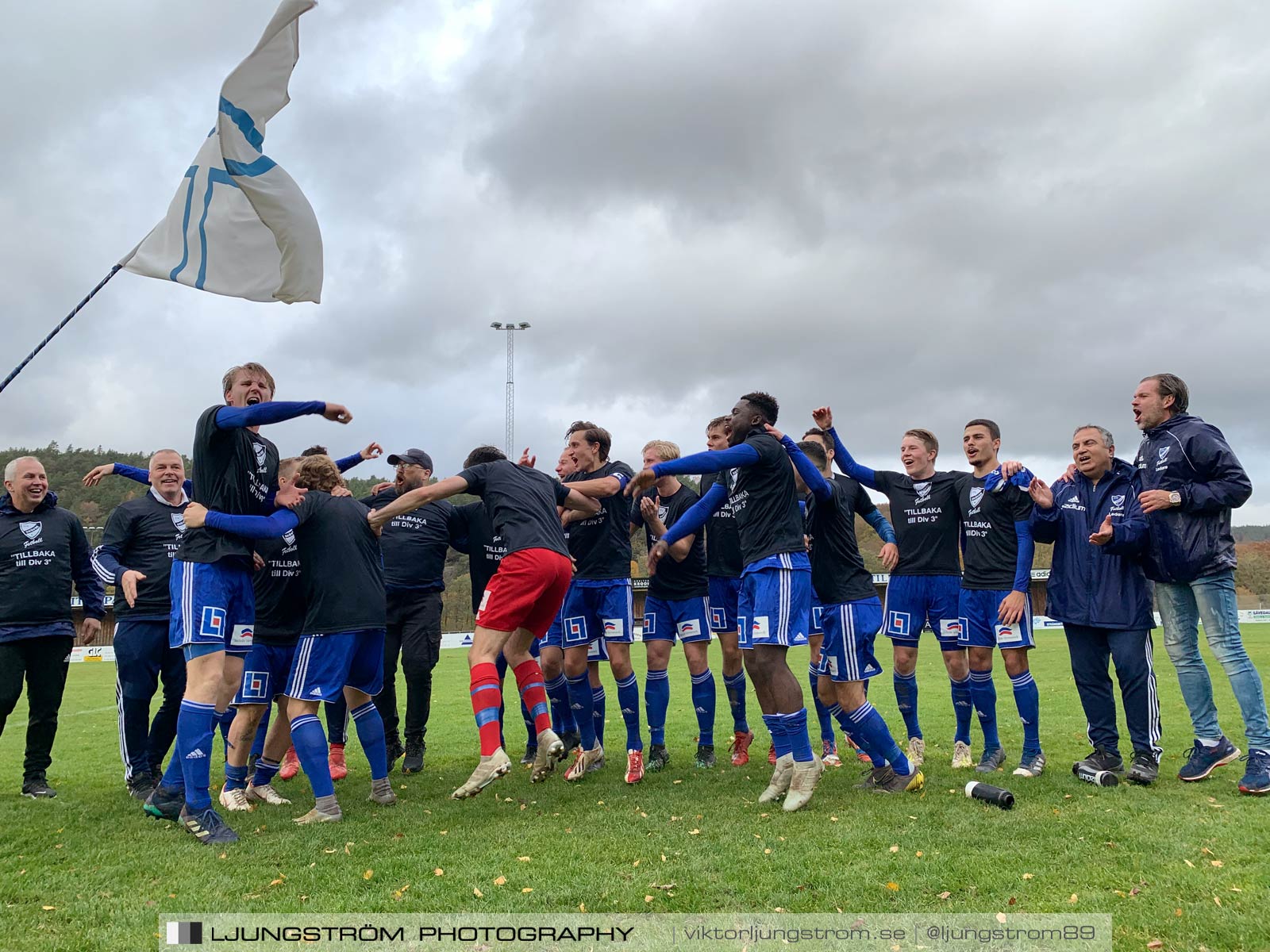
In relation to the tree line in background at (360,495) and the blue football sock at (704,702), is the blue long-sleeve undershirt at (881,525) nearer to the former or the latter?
the blue football sock at (704,702)

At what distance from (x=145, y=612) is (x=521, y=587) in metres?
3.53

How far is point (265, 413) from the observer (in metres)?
5.68

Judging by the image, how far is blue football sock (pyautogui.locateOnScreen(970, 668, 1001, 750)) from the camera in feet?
24.0

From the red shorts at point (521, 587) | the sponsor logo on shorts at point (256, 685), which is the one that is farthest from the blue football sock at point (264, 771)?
the red shorts at point (521, 587)

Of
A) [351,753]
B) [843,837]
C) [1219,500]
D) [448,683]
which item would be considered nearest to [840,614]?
[843,837]

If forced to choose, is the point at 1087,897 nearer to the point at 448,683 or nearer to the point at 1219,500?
the point at 1219,500

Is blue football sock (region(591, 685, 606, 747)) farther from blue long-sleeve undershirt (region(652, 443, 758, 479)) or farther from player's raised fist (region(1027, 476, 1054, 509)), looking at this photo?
player's raised fist (region(1027, 476, 1054, 509))

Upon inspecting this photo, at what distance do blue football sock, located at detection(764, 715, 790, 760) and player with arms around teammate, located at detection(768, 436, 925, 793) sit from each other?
0.52 metres

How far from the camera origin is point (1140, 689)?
257 inches

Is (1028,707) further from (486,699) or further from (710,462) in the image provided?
(486,699)

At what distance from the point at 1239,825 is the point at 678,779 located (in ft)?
12.5

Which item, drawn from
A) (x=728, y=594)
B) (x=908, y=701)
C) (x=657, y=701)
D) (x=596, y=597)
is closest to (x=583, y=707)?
(x=657, y=701)

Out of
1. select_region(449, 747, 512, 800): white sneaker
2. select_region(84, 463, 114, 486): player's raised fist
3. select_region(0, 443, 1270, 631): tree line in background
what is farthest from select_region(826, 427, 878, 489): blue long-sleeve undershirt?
select_region(0, 443, 1270, 631): tree line in background

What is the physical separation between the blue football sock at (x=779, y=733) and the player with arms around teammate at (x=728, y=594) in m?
1.92
